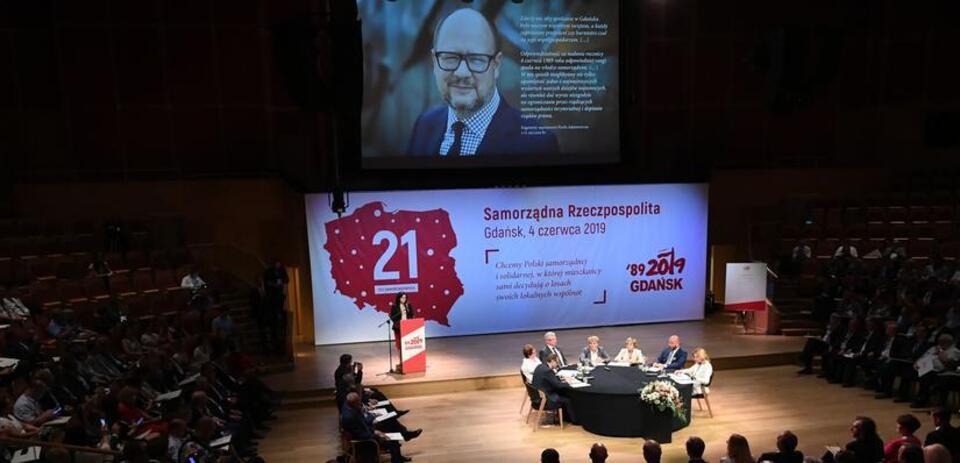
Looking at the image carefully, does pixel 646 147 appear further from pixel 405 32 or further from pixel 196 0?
pixel 196 0

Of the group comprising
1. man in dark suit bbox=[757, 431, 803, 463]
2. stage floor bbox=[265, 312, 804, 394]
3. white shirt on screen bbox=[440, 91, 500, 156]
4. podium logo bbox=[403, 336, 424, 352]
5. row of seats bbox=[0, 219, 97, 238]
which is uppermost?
white shirt on screen bbox=[440, 91, 500, 156]

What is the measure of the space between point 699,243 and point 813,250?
207cm

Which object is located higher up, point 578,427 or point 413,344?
point 413,344

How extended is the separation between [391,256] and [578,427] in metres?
4.96

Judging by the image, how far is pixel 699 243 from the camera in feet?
43.5

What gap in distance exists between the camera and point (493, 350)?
11.7 m

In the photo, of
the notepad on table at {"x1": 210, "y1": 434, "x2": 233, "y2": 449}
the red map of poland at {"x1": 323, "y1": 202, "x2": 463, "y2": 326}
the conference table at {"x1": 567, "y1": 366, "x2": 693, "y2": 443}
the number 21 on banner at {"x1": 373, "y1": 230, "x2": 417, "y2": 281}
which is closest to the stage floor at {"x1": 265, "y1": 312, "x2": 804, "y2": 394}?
the red map of poland at {"x1": 323, "y1": 202, "x2": 463, "y2": 326}

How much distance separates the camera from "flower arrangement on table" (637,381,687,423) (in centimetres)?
766

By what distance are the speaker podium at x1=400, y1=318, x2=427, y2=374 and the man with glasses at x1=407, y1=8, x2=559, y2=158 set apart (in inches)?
139

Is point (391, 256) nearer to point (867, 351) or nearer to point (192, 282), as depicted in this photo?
point (192, 282)

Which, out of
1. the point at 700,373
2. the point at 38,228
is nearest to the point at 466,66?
the point at 700,373

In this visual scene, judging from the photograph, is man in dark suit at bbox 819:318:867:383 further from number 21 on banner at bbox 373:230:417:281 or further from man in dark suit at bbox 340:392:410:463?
man in dark suit at bbox 340:392:410:463

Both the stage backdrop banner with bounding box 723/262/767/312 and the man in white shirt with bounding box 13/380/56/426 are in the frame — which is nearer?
the man in white shirt with bounding box 13/380/56/426

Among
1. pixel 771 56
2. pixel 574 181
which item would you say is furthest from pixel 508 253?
pixel 771 56
